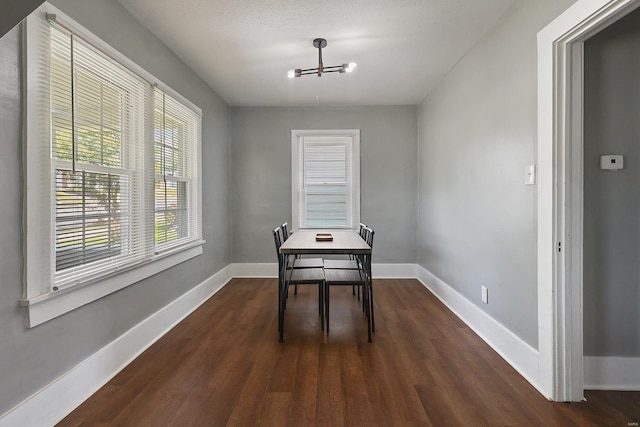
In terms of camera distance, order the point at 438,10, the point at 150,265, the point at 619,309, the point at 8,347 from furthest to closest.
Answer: the point at 150,265
the point at 438,10
the point at 619,309
the point at 8,347

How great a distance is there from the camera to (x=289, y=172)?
4637 mm

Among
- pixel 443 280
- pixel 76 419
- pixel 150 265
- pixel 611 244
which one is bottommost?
pixel 76 419

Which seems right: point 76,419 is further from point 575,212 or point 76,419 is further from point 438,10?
point 438,10

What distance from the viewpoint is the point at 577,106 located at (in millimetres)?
1734

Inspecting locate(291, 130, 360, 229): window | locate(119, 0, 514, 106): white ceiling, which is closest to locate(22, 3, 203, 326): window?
locate(119, 0, 514, 106): white ceiling

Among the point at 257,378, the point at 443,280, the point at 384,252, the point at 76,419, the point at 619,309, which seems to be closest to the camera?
the point at 76,419

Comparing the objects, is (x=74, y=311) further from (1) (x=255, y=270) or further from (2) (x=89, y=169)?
(1) (x=255, y=270)

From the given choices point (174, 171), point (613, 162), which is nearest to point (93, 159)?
point (174, 171)

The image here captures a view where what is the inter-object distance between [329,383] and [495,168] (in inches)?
77.9

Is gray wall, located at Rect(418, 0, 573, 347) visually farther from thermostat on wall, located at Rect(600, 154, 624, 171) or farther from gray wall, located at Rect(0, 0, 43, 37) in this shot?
Answer: gray wall, located at Rect(0, 0, 43, 37)

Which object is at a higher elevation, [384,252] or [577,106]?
[577,106]

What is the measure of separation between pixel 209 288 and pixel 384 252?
246 centimetres

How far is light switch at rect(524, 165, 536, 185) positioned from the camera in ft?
6.37

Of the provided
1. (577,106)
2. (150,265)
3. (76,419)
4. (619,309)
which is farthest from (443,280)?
(76,419)
